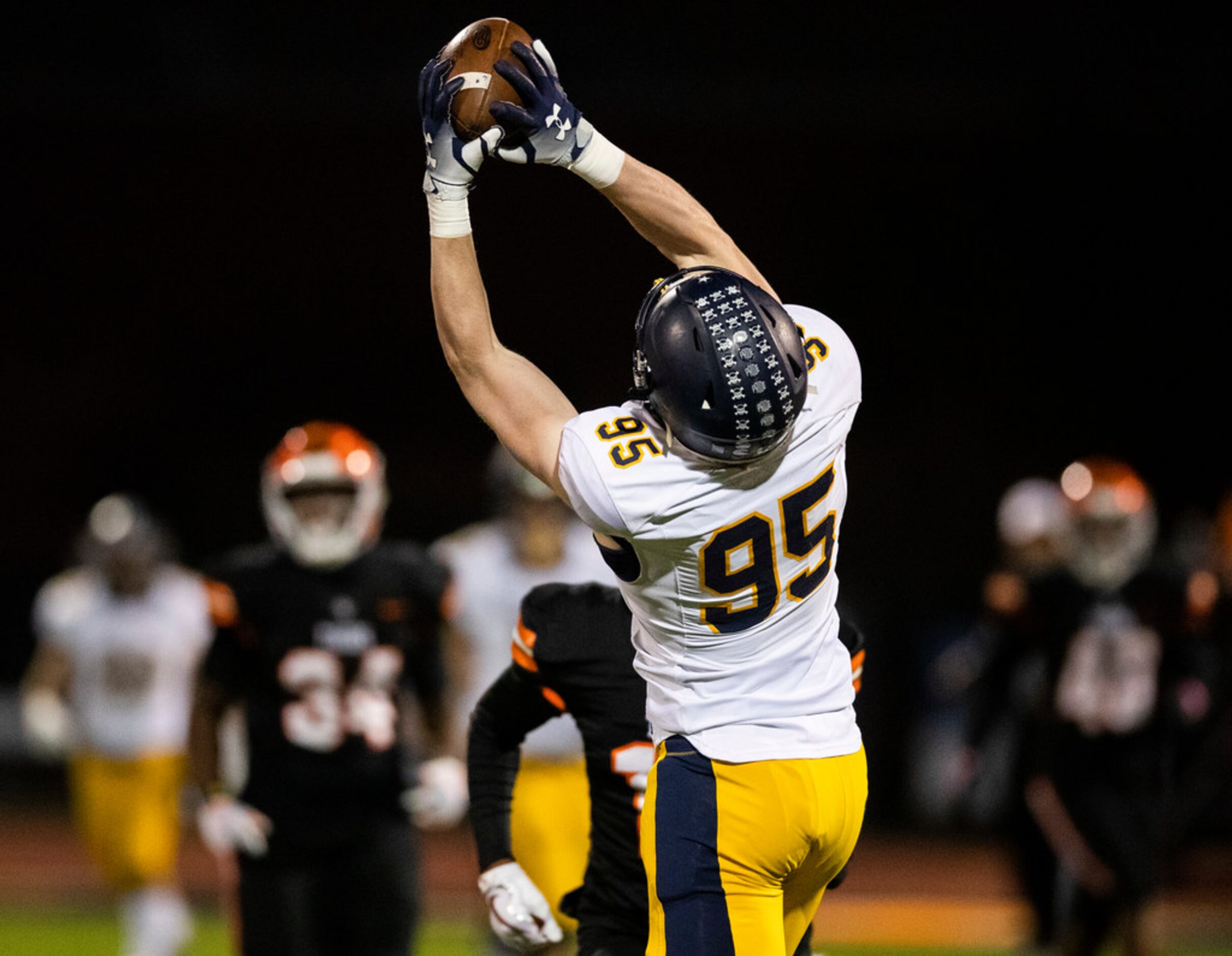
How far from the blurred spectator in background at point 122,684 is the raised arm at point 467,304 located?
413 centimetres

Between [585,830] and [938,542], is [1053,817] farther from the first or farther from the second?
[938,542]

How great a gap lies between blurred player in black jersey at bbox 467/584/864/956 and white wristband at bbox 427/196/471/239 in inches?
27.6

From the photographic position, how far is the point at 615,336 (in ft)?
39.3

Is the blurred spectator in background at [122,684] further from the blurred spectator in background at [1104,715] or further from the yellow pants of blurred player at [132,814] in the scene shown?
the blurred spectator in background at [1104,715]

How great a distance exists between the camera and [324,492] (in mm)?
4031

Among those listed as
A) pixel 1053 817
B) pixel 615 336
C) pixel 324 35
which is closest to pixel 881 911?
pixel 1053 817

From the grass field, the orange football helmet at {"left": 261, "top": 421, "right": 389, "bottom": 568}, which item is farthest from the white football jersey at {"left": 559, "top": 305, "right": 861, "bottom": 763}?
the grass field

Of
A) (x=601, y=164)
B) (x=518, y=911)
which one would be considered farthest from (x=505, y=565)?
(x=601, y=164)

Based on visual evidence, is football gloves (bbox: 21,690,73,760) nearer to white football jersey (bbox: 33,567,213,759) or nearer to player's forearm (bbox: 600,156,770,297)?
white football jersey (bbox: 33,567,213,759)

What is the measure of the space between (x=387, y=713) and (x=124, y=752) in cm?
295

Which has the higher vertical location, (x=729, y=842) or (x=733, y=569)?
(x=733, y=569)

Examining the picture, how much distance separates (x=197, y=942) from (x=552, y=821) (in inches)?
111

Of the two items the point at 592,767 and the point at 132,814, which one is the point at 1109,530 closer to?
the point at 592,767

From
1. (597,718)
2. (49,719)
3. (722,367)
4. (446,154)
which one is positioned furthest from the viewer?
(49,719)
